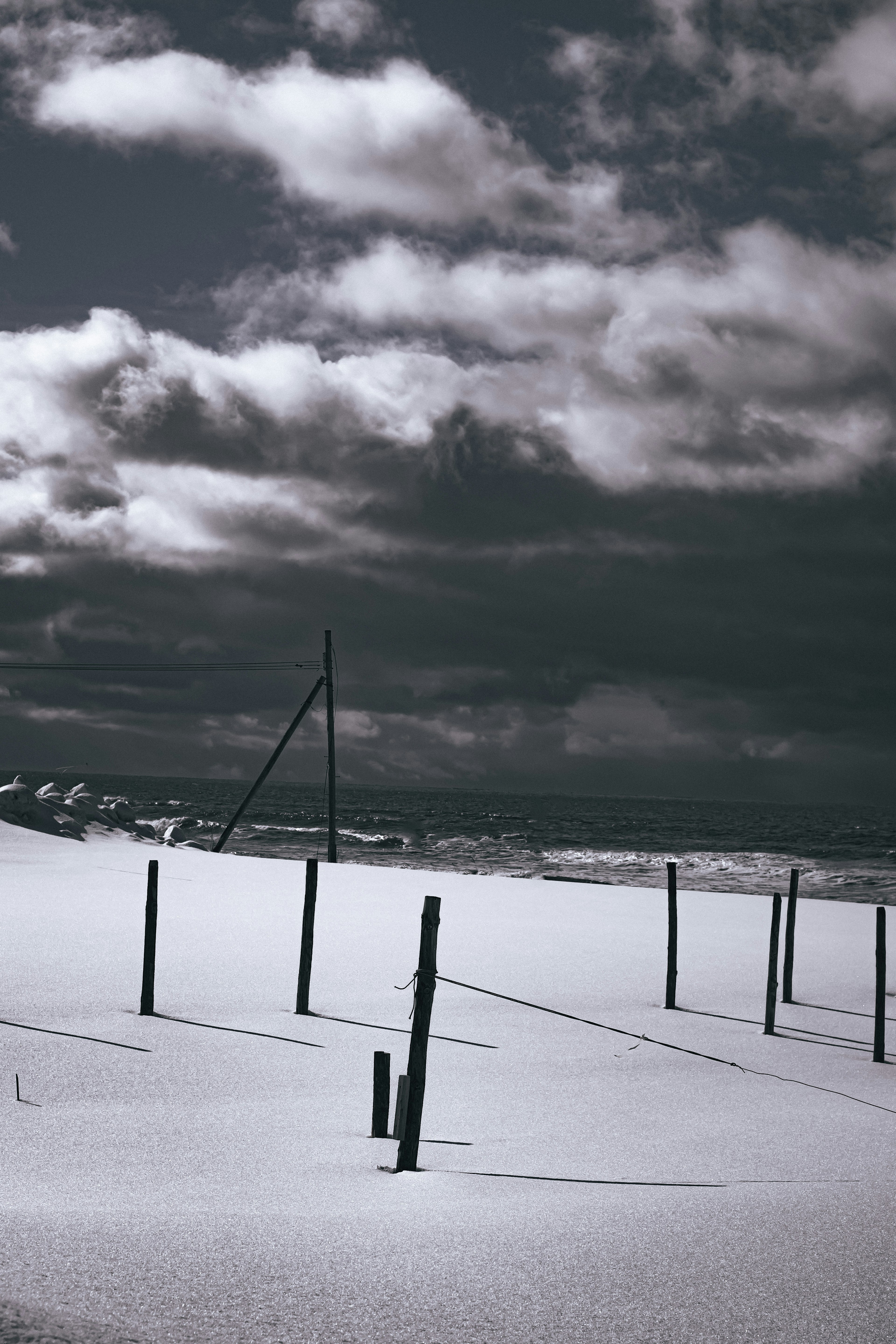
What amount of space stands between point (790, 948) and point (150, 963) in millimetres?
11303

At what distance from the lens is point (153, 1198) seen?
669 centimetres

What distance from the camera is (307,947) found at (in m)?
14.4

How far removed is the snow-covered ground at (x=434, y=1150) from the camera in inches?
193

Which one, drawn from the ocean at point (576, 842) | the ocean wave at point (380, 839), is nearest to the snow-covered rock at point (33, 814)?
the ocean at point (576, 842)

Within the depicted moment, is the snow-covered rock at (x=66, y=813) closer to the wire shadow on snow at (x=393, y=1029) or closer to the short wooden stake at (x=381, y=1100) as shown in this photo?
the wire shadow on snow at (x=393, y=1029)

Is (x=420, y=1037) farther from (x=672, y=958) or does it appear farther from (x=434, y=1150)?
(x=672, y=958)

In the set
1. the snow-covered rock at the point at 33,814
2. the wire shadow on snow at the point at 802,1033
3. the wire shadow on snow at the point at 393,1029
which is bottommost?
the wire shadow on snow at the point at 802,1033

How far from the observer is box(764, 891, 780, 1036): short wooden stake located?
14.6 metres

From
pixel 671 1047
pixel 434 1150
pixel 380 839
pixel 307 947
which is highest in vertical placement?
pixel 307 947

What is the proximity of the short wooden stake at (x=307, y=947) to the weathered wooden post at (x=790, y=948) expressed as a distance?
8.15 m

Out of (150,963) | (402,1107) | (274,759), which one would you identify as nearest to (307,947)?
(150,963)

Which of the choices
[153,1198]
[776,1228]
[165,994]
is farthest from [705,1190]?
[165,994]

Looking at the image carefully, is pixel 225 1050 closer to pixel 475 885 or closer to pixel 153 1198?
pixel 153 1198

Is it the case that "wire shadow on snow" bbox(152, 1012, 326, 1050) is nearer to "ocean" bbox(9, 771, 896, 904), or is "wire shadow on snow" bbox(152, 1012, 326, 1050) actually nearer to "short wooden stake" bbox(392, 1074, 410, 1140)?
"short wooden stake" bbox(392, 1074, 410, 1140)
